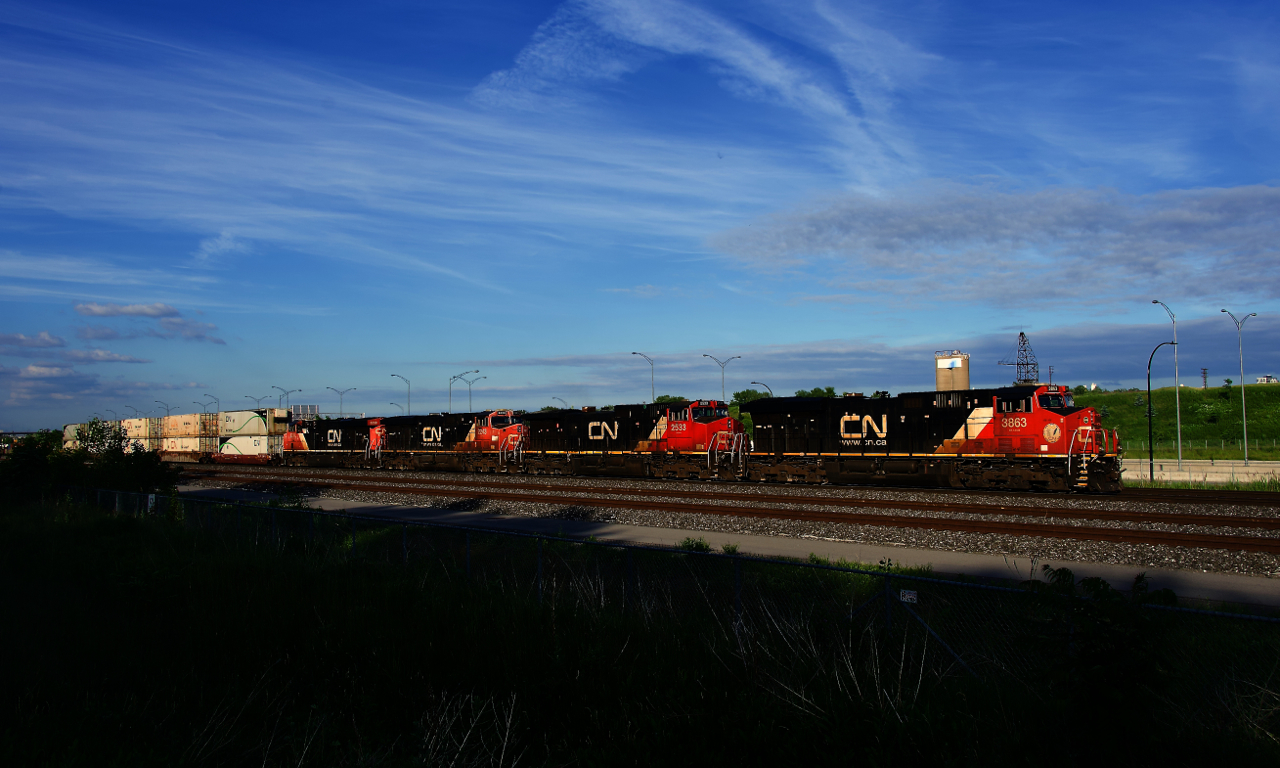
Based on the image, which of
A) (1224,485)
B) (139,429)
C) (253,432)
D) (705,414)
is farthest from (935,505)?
(139,429)

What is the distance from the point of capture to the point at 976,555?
17.3 metres

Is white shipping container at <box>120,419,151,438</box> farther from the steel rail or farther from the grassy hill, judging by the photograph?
the grassy hill

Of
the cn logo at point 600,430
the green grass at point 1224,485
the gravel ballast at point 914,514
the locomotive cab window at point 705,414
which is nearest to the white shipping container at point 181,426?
the gravel ballast at point 914,514

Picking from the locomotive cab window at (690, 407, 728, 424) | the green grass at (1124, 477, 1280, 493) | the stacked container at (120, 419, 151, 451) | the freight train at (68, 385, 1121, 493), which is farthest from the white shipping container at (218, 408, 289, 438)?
the green grass at (1124, 477, 1280, 493)

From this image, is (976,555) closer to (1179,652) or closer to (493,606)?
(1179,652)

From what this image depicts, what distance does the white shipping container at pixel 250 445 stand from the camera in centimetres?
6525

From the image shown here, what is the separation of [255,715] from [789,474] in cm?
3120

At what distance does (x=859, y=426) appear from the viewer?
35.3 metres

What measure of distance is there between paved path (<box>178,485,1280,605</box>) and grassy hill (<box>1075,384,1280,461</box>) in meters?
58.8

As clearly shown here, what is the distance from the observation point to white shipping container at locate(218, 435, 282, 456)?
65250 mm

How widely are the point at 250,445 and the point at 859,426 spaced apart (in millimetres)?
54913

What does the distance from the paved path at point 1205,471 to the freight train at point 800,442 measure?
1289 cm

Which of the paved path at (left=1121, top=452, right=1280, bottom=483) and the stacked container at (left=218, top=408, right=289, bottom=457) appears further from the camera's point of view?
the stacked container at (left=218, top=408, right=289, bottom=457)

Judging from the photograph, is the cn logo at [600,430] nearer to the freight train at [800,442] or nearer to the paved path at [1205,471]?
the freight train at [800,442]
